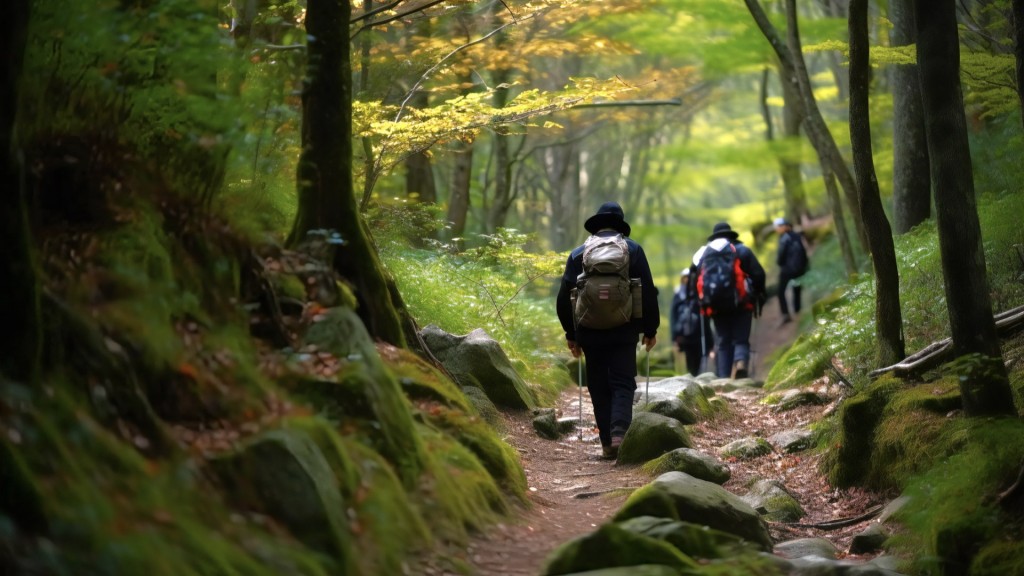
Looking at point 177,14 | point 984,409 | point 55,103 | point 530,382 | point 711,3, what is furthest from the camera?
point 711,3

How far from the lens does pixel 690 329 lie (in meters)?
17.7

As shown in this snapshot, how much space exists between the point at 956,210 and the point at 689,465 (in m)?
2.86

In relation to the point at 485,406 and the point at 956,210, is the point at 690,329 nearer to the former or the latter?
the point at 485,406

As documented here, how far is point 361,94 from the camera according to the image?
11.3 metres

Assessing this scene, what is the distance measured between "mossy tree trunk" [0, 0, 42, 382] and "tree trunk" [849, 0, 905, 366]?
21.6 ft

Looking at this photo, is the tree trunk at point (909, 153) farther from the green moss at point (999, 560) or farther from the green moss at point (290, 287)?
the green moss at point (290, 287)

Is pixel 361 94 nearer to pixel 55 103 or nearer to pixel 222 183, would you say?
pixel 222 183

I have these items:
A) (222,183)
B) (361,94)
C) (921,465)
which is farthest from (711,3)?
(222,183)

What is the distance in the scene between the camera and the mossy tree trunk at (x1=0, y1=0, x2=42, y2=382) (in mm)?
3500

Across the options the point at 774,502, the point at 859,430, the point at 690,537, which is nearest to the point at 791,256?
the point at 859,430

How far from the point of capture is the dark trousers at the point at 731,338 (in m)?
14.7

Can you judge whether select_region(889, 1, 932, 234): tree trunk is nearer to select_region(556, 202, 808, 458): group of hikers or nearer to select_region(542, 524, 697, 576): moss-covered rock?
select_region(556, 202, 808, 458): group of hikers

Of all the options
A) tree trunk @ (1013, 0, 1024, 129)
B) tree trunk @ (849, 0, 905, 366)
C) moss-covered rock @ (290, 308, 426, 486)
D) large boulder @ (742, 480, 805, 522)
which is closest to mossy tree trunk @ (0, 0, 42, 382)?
moss-covered rock @ (290, 308, 426, 486)

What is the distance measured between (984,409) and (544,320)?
38.8 ft
